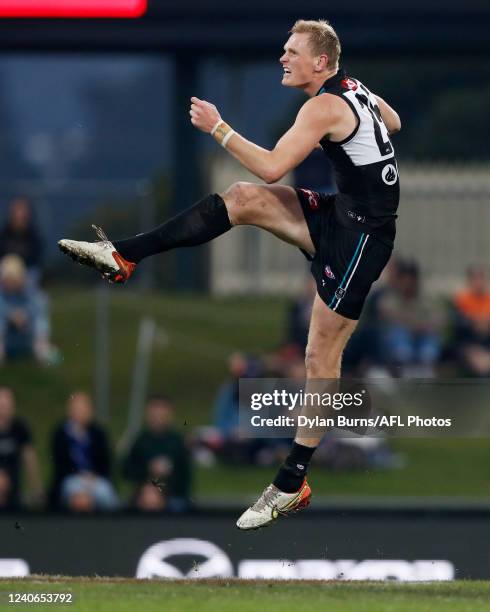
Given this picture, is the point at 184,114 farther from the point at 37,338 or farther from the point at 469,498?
the point at 469,498

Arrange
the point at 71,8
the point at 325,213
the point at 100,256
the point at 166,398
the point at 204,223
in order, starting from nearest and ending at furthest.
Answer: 1. the point at 100,256
2. the point at 204,223
3. the point at 325,213
4. the point at 71,8
5. the point at 166,398

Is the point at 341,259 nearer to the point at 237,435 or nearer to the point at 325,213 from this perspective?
the point at 325,213

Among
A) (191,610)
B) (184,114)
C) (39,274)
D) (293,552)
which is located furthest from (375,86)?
(191,610)

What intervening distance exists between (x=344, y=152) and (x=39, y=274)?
17.3 feet

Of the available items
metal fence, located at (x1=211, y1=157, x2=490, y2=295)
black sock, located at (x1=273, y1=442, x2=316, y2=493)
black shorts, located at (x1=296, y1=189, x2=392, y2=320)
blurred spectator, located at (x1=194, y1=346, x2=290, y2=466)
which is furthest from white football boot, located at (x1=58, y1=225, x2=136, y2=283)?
metal fence, located at (x1=211, y1=157, x2=490, y2=295)

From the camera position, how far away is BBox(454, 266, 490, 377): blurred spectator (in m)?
12.8

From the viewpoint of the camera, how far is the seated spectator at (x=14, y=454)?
39.5 feet

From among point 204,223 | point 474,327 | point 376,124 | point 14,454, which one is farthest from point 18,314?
point 376,124

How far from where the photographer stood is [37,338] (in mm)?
13086

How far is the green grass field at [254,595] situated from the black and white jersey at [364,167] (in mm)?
1899

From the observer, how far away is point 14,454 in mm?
12195

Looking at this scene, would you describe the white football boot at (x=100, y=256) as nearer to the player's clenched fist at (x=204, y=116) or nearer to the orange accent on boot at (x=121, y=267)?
the orange accent on boot at (x=121, y=267)

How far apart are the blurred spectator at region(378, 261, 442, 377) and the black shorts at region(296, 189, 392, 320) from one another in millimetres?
3826

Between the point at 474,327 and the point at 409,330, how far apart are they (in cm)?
51
